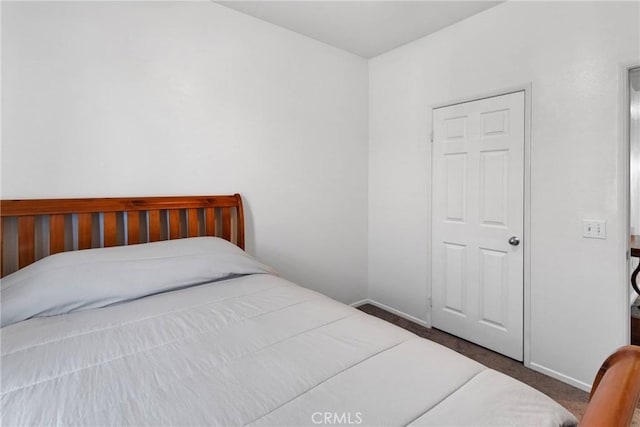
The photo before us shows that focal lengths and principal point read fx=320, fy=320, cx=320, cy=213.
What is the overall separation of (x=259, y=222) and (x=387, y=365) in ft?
5.99

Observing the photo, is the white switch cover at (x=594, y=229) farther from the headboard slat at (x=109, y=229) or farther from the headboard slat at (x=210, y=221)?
the headboard slat at (x=109, y=229)

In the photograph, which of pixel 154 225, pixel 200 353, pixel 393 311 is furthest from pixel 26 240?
pixel 393 311

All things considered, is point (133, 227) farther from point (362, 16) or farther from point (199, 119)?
point (362, 16)

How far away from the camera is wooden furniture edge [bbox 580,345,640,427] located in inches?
21.0

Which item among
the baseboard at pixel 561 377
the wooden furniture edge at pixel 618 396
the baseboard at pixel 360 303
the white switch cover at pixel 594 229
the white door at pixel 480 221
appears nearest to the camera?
the wooden furniture edge at pixel 618 396

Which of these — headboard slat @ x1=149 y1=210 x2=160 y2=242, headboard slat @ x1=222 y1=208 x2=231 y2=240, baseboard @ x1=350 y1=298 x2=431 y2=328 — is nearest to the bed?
headboard slat @ x1=149 y1=210 x2=160 y2=242

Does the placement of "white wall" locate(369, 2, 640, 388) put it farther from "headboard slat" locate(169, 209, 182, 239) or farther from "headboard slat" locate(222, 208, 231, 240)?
"headboard slat" locate(169, 209, 182, 239)

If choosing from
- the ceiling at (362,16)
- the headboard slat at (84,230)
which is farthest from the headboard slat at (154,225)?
the ceiling at (362,16)

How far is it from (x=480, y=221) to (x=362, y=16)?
6.02 feet

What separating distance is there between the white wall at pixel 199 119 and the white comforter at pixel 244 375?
0.99 m

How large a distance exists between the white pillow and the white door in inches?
69.1

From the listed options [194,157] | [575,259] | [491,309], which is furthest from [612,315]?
[194,157]

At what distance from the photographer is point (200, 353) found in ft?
3.37

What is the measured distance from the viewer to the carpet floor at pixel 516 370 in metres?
1.89
